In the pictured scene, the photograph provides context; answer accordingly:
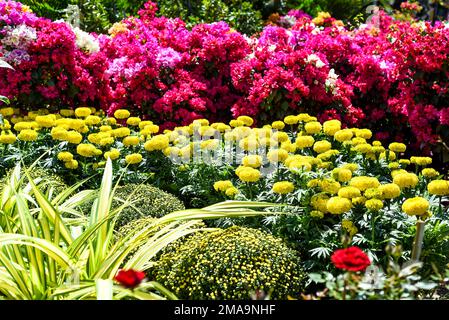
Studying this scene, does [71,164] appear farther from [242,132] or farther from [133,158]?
[242,132]

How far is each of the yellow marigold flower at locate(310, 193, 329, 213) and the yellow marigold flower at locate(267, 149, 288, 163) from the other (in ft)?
1.58

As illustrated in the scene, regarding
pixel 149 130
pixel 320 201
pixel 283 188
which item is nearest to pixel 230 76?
pixel 149 130

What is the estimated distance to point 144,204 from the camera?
13.4 ft

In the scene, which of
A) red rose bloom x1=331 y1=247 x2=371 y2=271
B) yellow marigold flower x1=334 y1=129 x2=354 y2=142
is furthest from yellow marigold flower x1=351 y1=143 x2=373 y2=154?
red rose bloom x1=331 y1=247 x2=371 y2=271

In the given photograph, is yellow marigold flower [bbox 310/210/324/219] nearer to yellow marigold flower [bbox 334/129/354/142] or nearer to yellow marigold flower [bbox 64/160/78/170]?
yellow marigold flower [bbox 334/129/354/142]

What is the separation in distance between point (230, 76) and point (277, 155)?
89.3 inches

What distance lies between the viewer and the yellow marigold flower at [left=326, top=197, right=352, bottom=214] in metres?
3.38

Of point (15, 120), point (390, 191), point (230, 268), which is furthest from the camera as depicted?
point (15, 120)

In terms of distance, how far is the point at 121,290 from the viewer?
258 centimetres

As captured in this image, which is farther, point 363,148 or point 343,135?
point 343,135

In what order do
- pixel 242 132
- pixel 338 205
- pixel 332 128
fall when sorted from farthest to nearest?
1. pixel 242 132
2. pixel 332 128
3. pixel 338 205

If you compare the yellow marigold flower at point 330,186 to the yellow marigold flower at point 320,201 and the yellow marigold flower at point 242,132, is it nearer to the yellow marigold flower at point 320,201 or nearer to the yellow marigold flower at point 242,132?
the yellow marigold flower at point 320,201

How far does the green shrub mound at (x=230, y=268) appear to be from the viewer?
3051 millimetres
